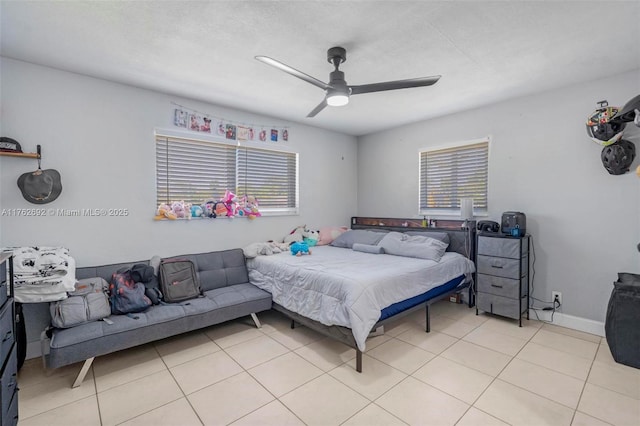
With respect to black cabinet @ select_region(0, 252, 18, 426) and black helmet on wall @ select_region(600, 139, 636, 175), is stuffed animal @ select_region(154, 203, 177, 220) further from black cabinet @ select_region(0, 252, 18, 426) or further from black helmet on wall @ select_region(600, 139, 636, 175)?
black helmet on wall @ select_region(600, 139, 636, 175)

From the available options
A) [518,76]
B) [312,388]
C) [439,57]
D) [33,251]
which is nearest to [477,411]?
[312,388]

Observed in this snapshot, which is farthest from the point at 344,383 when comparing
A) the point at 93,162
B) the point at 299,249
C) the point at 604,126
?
the point at 604,126

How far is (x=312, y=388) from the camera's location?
7.16 ft

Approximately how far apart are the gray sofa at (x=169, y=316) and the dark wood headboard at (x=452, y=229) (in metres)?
2.41

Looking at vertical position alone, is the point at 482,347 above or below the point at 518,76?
below

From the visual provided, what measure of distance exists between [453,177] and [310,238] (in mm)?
2234

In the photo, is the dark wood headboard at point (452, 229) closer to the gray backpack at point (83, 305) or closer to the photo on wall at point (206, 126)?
the photo on wall at point (206, 126)

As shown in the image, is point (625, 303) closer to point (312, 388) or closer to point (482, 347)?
point (482, 347)

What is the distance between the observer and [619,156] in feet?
9.17

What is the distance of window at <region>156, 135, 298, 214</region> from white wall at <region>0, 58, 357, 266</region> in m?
0.18

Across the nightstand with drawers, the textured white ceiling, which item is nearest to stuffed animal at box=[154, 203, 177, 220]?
the textured white ceiling

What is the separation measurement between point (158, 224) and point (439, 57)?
10.7 feet

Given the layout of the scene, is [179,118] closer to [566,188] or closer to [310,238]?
[310,238]

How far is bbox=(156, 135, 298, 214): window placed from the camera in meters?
3.39
